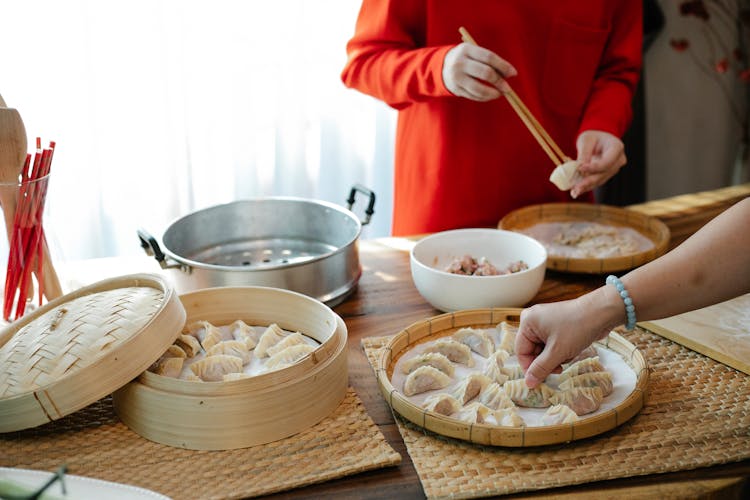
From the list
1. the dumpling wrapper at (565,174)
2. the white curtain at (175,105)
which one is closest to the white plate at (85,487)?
the dumpling wrapper at (565,174)

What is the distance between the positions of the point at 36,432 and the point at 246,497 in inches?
16.6

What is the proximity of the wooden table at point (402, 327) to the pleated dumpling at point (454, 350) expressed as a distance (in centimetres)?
14

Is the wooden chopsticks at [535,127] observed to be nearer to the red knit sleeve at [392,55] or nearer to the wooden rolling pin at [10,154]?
the red knit sleeve at [392,55]

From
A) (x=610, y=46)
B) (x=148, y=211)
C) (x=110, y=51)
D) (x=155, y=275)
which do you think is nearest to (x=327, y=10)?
(x=110, y=51)

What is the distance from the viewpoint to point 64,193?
2.98 meters

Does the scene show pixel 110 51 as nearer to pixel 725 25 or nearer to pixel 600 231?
pixel 600 231

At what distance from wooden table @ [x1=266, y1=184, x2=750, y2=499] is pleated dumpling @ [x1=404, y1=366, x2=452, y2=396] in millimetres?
57

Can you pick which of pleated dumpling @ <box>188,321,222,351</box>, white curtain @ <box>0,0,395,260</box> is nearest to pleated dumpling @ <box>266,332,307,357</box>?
pleated dumpling @ <box>188,321,222,351</box>

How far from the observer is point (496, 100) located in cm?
217

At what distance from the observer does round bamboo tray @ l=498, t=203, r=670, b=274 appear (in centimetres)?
187

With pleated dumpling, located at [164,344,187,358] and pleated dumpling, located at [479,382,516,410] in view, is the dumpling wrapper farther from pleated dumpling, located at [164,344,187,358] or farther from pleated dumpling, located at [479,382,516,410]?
pleated dumpling, located at [164,344,187,358]

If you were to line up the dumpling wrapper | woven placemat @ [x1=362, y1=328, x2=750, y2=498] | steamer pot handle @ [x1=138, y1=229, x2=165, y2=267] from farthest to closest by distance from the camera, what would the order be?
the dumpling wrapper
steamer pot handle @ [x1=138, y1=229, x2=165, y2=267]
woven placemat @ [x1=362, y1=328, x2=750, y2=498]

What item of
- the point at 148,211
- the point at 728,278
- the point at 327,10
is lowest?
the point at 148,211

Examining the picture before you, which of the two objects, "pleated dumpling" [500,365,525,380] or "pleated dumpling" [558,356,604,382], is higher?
"pleated dumpling" [558,356,604,382]
